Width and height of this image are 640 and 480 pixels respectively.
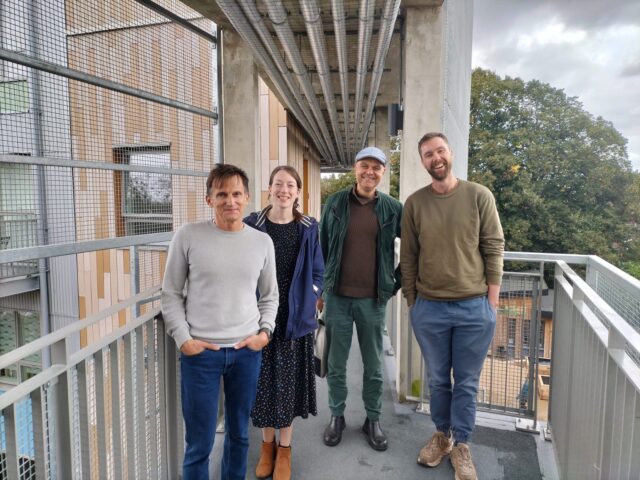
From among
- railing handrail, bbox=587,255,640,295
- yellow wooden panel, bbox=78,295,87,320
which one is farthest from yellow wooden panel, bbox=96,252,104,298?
railing handrail, bbox=587,255,640,295

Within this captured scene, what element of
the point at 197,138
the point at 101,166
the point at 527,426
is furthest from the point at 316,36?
the point at 527,426

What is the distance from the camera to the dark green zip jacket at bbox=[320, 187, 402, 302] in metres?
2.31

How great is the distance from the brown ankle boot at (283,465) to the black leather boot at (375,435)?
21.5 inches

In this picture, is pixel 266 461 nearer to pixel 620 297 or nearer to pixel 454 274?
pixel 454 274

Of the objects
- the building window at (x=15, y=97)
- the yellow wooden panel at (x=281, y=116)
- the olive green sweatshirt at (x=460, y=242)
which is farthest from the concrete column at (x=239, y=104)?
the yellow wooden panel at (x=281, y=116)

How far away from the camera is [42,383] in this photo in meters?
1.24

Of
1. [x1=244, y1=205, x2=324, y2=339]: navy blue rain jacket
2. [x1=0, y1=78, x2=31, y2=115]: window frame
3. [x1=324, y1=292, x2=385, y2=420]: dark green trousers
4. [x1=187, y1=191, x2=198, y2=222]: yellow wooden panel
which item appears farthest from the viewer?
[x1=187, y1=191, x2=198, y2=222]: yellow wooden panel

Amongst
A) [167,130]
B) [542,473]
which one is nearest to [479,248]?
[542,473]

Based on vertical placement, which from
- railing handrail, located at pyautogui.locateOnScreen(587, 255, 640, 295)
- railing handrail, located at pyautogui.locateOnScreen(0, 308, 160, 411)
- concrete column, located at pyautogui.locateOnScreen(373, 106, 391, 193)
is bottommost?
railing handrail, located at pyautogui.locateOnScreen(0, 308, 160, 411)

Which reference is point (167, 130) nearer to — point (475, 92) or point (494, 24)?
point (475, 92)

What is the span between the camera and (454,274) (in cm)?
204

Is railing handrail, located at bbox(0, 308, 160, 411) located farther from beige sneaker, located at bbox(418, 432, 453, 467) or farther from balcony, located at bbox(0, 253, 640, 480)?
beige sneaker, located at bbox(418, 432, 453, 467)

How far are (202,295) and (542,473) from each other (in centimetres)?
202

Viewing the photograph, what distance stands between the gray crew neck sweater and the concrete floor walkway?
3.44ft
